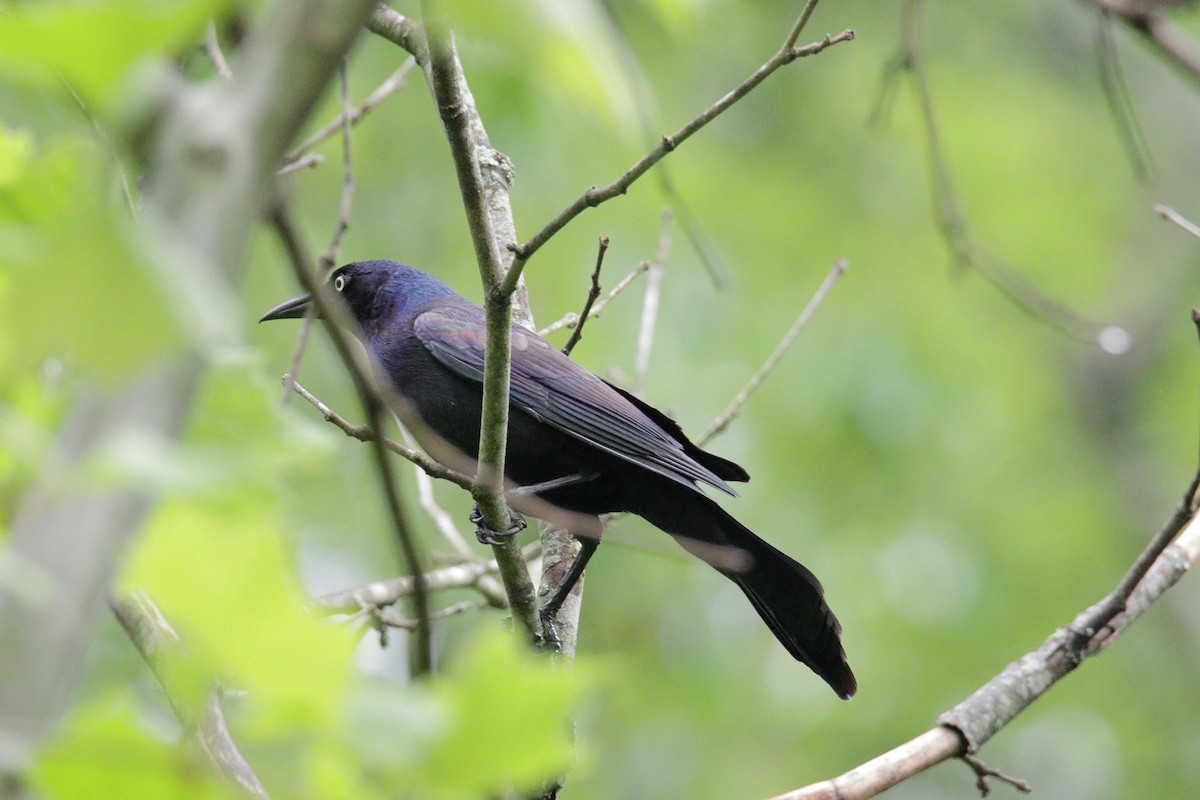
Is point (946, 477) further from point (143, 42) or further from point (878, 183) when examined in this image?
point (143, 42)

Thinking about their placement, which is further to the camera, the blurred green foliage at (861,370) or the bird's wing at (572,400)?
the blurred green foliage at (861,370)

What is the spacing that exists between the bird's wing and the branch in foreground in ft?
3.67

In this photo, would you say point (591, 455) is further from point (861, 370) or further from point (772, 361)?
point (861, 370)

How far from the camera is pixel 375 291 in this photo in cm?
489

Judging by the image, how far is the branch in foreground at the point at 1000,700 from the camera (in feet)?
8.95

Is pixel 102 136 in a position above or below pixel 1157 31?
below

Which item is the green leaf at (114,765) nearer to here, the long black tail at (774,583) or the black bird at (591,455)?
the black bird at (591,455)

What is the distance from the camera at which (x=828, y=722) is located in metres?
7.86

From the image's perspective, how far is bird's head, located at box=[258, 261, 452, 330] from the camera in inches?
188

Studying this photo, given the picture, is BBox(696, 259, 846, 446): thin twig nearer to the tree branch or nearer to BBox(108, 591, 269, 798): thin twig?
BBox(108, 591, 269, 798): thin twig

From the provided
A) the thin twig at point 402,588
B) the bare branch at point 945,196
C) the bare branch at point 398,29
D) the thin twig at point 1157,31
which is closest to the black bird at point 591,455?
the thin twig at point 402,588

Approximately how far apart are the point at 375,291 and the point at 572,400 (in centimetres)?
126

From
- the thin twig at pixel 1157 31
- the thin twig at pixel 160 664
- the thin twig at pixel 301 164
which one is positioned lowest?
the thin twig at pixel 160 664

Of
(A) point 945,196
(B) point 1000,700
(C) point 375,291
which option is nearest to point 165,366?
(B) point 1000,700
